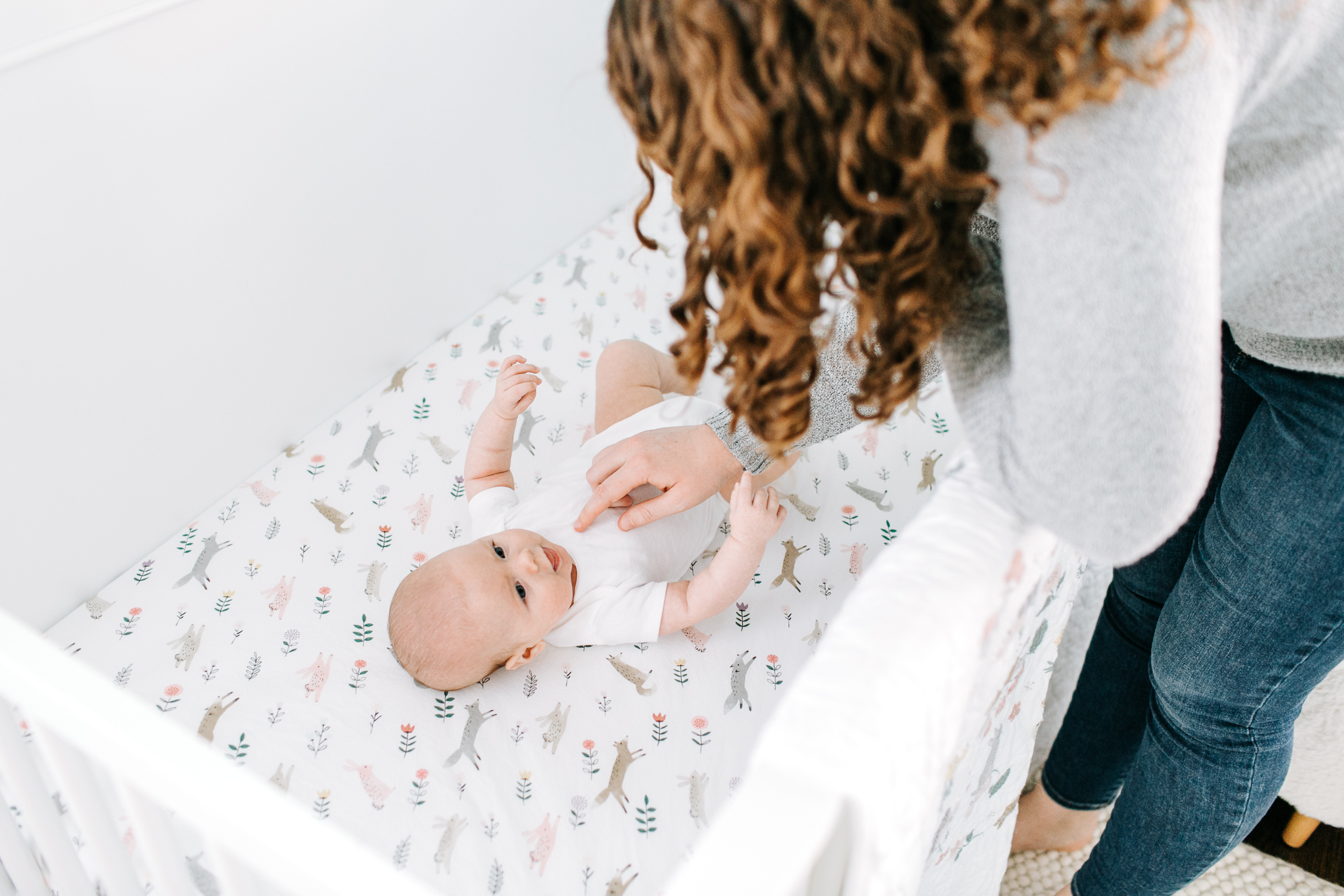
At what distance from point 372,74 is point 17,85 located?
0.45 meters

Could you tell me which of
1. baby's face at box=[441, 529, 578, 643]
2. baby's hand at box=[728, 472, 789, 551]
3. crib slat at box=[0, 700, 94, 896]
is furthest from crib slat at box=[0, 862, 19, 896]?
baby's hand at box=[728, 472, 789, 551]

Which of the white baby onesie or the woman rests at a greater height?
the woman

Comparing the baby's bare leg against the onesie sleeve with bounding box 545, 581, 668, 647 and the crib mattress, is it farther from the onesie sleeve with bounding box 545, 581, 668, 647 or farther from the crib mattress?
the onesie sleeve with bounding box 545, 581, 668, 647

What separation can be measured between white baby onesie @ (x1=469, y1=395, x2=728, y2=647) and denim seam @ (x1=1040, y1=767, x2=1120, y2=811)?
0.50 meters

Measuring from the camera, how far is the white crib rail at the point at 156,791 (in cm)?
45

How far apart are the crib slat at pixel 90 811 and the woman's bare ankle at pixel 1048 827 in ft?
3.10

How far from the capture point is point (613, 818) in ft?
3.11

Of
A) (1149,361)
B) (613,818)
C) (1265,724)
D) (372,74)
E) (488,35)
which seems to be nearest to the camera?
(1149,361)

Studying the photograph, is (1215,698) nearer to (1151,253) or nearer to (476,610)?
(1151,253)

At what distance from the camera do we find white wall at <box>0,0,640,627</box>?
103 centimetres

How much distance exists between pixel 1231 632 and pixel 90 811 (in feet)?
2.69

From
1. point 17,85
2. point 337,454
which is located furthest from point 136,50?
point 337,454

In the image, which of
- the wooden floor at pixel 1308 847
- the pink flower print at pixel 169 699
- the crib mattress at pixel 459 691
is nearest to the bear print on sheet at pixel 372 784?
the crib mattress at pixel 459 691

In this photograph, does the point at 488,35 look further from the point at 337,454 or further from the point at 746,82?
the point at 746,82
